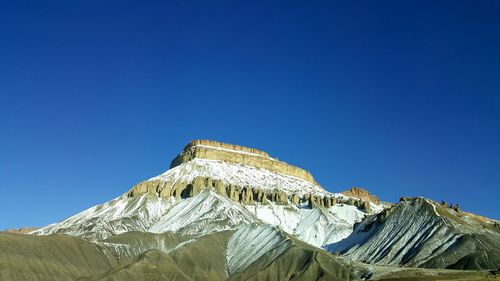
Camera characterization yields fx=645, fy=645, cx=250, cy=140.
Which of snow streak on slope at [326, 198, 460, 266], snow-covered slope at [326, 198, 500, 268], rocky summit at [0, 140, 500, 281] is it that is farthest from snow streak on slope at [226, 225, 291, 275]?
snow-covered slope at [326, 198, 500, 268]

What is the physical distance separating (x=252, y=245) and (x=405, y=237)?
42041mm

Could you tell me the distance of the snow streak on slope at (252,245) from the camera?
16807cm

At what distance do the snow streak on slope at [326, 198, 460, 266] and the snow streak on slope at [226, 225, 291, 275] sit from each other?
2344 centimetres

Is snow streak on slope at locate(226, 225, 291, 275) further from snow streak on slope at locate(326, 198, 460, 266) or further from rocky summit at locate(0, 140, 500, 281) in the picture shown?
snow streak on slope at locate(326, 198, 460, 266)

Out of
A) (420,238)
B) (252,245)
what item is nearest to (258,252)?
(252,245)

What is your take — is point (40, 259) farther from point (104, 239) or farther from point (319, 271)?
point (319, 271)

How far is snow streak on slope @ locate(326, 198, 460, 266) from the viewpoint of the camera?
542 feet

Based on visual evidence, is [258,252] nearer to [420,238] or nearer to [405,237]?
[405,237]

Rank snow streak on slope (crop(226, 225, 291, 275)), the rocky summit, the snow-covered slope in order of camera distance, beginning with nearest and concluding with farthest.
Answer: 1. the rocky summit
2. the snow-covered slope
3. snow streak on slope (crop(226, 225, 291, 275))

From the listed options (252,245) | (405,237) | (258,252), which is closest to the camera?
(258,252)


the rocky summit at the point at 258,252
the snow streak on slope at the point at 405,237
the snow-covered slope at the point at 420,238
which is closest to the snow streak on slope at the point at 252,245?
the rocky summit at the point at 258,252

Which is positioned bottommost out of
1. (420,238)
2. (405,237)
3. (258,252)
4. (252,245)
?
(258,252)

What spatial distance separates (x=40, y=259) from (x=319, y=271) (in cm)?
6417

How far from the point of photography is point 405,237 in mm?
177000
